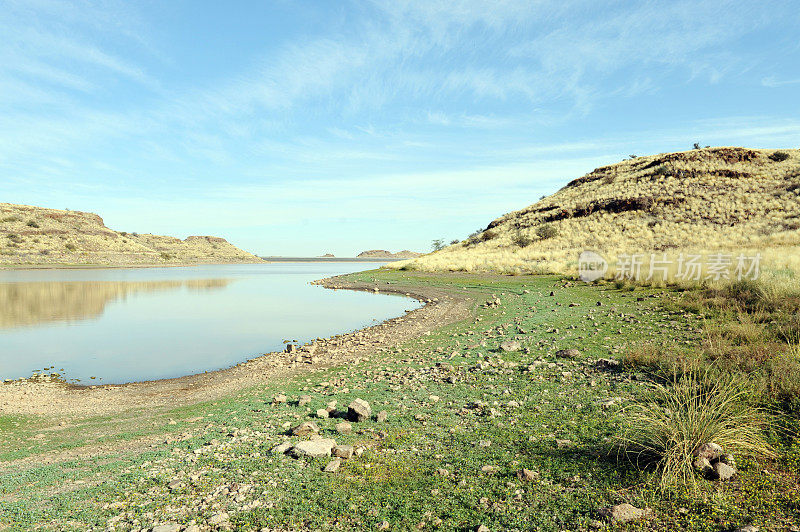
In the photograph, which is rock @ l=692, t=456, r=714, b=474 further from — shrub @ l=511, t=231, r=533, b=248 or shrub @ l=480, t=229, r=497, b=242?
shrub @ l=480, t=229, r=497, b=242

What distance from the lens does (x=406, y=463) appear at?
5.02 m

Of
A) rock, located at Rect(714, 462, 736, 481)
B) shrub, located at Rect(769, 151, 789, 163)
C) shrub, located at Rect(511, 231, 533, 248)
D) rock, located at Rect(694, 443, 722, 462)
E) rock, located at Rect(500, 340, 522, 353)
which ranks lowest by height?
rock, located at Rect(500, 340, 522, 353)

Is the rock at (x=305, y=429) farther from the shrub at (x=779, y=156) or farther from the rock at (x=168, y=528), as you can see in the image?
the shrub at (x=779, y=156)

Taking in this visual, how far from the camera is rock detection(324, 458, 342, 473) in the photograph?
16.1 feet

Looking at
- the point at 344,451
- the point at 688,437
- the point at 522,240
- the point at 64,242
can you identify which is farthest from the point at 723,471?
the point at 64,242

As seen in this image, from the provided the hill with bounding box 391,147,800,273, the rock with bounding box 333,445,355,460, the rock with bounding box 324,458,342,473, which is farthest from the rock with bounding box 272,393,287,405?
the hill with bounding box 391,147,800,273

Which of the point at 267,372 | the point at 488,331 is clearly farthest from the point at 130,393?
the point at 488,331

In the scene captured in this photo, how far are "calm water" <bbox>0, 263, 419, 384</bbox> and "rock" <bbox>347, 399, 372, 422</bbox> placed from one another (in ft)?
25.0

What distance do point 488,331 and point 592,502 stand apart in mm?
9763

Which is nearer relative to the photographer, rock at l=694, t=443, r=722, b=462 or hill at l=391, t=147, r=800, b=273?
rock at l=694, t=443, r=722, b=462

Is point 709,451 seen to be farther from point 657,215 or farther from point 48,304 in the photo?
point 657,215

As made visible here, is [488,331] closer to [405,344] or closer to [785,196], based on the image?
[405,344]

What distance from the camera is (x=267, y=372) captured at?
36.6 ft

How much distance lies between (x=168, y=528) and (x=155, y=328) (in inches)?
723
